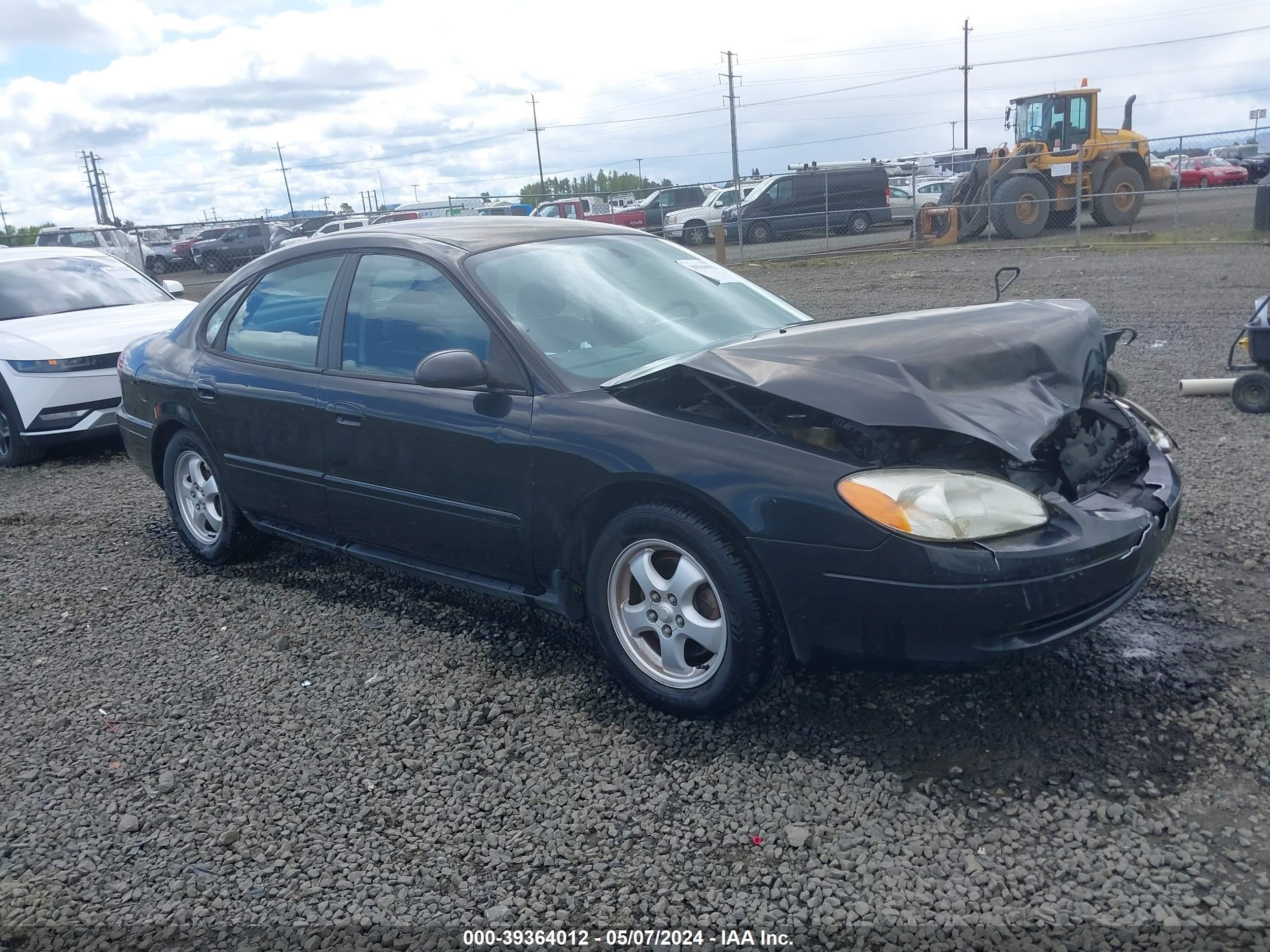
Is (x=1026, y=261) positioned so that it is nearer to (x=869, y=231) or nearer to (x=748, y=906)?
(x=869, y=231)

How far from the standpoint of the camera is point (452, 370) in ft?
10.9

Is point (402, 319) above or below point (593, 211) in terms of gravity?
below

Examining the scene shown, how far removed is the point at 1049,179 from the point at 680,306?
19829 millimetres

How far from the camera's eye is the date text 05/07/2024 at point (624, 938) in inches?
89.0

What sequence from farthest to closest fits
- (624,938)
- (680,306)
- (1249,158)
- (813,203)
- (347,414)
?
(1249,158), (813,203), (680,306), (347,414), (624,938)

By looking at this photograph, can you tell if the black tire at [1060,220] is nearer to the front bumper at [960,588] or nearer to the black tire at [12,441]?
the black tire at [12,441]

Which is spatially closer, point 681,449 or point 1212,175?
point 681,449

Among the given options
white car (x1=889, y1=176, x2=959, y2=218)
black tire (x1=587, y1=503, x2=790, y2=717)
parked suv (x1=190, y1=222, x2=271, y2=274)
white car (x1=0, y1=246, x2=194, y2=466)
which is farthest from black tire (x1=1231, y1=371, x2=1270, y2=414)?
parked suv (x1=190, y1=222, x2=271, y2=274)

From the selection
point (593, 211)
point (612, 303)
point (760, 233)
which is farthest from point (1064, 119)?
point (612, 303)

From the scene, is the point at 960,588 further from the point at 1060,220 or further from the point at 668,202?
the point at 668,202

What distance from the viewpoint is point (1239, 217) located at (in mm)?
21656

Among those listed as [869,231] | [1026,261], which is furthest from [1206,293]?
[869,231]

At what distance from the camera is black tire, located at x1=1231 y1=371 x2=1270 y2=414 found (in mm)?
6363

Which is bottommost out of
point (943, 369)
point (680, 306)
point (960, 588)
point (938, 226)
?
point (960, 588)
